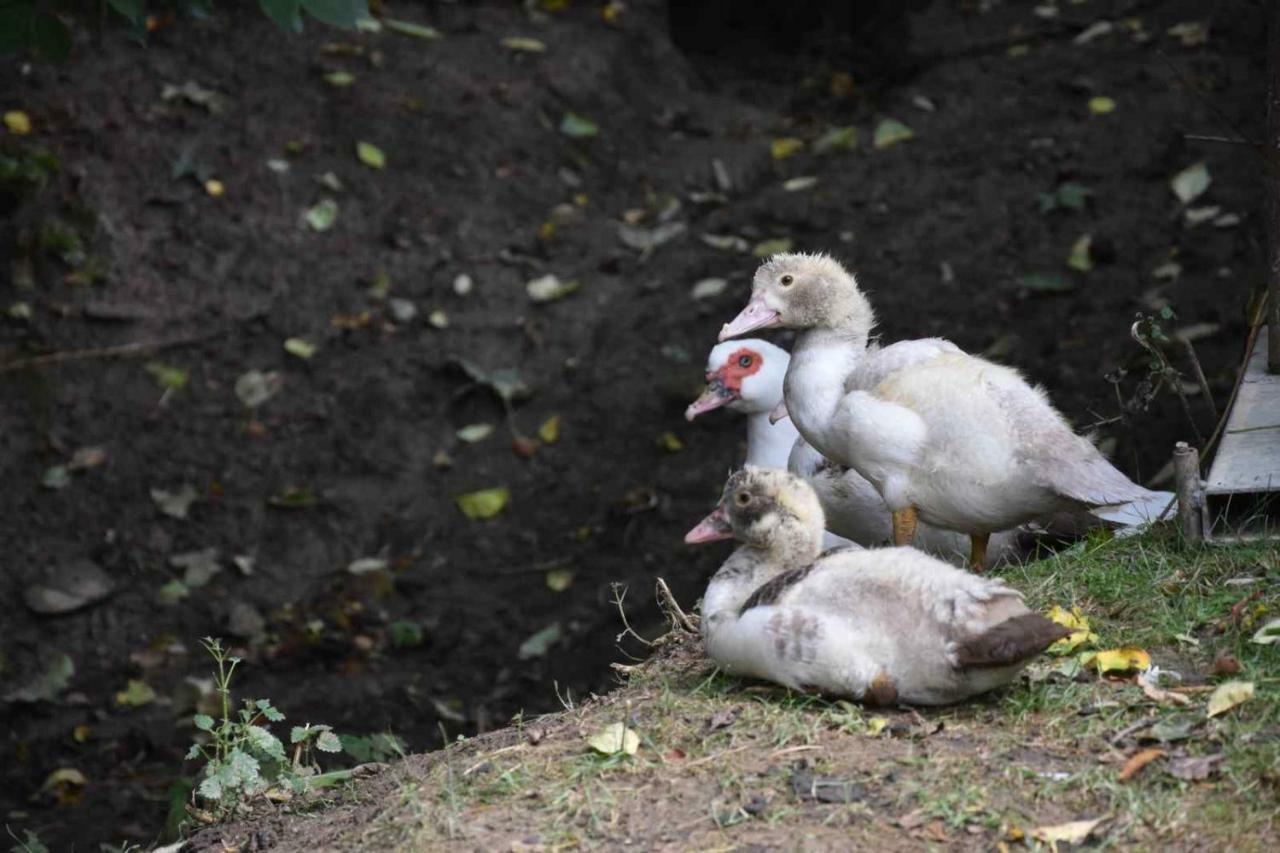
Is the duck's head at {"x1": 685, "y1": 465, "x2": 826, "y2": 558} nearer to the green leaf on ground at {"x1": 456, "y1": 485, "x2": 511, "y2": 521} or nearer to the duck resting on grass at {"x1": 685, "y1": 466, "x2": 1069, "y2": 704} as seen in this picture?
the duck resting on grass at {"x1": 685, "y1": 466, "x2": 1069, "y2": 704}

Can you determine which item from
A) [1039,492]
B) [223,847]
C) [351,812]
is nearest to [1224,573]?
[1039,492]

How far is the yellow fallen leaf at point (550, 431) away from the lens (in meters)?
8.05

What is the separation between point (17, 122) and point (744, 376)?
516 cm

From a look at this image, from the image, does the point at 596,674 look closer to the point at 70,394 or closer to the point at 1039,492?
the point at 1039,492

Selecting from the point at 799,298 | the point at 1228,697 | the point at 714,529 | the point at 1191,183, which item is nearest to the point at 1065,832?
the point at 1228,697

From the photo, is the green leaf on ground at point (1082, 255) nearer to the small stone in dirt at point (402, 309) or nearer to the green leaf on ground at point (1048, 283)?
the green leaf on ground at point (1048, 283)

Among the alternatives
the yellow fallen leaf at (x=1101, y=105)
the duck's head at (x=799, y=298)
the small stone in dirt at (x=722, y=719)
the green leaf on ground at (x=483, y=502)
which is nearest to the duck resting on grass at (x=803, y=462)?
the duck's head at (x=799, y=298)

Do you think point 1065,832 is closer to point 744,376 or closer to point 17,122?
point 744,376

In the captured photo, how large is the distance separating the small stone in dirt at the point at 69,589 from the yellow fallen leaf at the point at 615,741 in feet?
12.6

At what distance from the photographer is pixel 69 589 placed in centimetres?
712

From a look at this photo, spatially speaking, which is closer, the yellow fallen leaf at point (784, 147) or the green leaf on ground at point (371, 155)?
the green leaf on ground at point (371, 155)

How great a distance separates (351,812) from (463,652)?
9.21ft

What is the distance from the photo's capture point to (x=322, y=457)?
7926 millimetres

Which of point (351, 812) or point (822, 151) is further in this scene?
point (822, 151)
